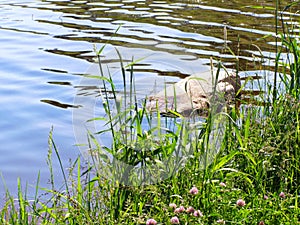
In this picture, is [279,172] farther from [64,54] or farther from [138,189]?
[64,54]

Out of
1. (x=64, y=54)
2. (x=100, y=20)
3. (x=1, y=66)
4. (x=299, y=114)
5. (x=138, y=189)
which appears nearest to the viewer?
(x=138, y=189)

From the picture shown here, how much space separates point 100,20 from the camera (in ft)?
37.0

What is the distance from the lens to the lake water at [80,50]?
5.70m

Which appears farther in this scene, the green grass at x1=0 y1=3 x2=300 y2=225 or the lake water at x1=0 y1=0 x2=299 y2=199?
Answer: the lake water at x1=0 y1=0 x2=299 y2=199

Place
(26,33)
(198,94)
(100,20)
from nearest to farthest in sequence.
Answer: (198,94)
(26,33)
(100,20)

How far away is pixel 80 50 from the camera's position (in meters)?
9.22

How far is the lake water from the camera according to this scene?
5.70 m

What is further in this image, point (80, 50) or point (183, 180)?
point (80, 50)

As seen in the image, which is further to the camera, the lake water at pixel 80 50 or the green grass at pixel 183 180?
the lake water at pixel 80 50

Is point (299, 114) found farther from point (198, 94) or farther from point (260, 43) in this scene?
point (260, 43)

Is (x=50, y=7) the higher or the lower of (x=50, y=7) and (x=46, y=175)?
the higher

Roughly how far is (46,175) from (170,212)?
242 cm

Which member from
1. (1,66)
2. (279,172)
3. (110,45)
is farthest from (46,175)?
(110,45)

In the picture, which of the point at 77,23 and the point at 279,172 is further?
the point at 77,23
